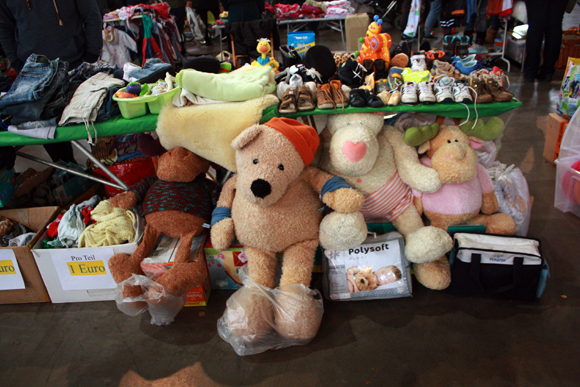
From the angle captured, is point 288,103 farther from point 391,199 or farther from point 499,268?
point 499,268

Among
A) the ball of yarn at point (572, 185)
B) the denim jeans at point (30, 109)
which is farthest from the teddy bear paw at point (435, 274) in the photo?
the denim jeans at point (30, 109)

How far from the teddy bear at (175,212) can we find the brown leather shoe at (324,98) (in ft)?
2.41

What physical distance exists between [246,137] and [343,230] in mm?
621

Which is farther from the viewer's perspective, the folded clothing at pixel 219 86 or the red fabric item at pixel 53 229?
the red fabric item at pixel 53 229

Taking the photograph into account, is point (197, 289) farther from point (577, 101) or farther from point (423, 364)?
point (577, 101)

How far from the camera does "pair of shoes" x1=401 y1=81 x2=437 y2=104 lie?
6.45ft

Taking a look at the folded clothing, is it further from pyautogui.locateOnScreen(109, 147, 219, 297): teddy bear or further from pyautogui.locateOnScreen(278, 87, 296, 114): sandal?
pyautogui.locateOnScreen(109, 147, 219, 297): teddy bear

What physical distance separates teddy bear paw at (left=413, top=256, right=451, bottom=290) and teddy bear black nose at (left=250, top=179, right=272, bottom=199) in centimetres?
91

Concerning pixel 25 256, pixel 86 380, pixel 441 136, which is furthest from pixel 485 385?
pixel 25 256

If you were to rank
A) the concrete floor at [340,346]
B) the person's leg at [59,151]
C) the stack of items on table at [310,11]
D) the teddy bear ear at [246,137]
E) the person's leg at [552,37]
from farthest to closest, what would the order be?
the stack of items on table at [310,11], the person's leg at [552,37], the person's leg at [59,151], the teddy bear ear at [246,137], the concrete floor at [340,346]

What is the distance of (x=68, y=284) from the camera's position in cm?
206

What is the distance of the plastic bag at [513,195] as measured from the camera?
218 cm

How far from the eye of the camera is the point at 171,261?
194cm

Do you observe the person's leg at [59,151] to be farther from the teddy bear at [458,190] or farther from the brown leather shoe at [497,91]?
the brown leather shoe at [497,91]
